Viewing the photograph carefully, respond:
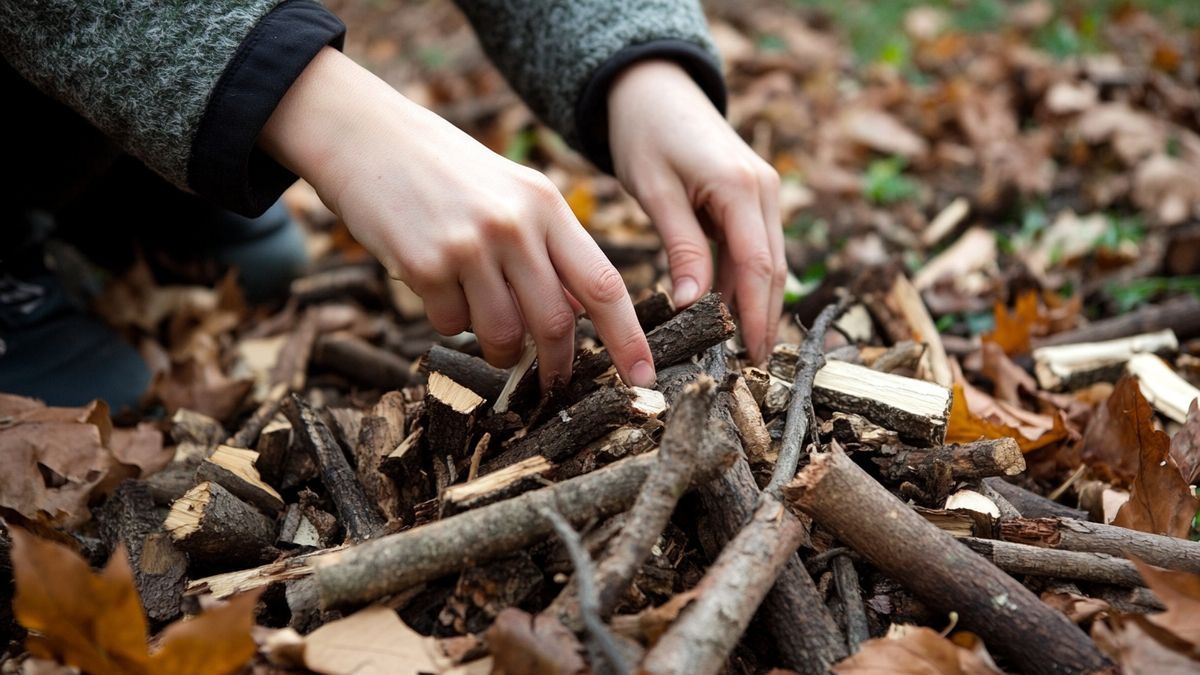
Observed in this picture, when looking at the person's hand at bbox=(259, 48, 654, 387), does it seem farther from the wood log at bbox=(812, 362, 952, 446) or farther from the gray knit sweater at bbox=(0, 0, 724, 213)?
the wood log at bbox=(812, 362, 952, 446)

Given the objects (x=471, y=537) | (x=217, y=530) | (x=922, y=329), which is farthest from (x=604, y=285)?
(x=922, y=329)

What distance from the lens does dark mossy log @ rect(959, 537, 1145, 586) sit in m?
1.33

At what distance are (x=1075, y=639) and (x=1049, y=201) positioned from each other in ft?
8.97

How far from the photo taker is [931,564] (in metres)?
1.27

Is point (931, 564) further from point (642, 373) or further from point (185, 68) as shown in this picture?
point (185, 68)

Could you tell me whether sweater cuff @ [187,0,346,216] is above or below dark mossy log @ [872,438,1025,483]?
above

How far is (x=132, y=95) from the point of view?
147cm

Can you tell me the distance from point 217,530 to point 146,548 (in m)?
0.18

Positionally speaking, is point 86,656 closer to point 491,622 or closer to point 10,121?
point 491,622

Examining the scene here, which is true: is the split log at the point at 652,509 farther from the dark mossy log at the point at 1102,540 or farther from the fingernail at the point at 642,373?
the dark mossy log at the point at 1102,540

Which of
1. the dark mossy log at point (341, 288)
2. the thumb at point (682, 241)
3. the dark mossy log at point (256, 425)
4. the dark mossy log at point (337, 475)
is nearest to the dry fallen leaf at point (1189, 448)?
the thumb at point (682, 241)

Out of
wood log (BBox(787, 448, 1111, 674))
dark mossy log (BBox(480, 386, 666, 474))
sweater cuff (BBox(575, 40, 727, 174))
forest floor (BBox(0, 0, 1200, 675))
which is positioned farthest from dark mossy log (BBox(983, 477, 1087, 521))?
sweater cuff (BBox(575, 40, 727, 174))

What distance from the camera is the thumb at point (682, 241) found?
1918 mm

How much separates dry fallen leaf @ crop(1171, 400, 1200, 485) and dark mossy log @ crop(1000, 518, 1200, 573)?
24cm
